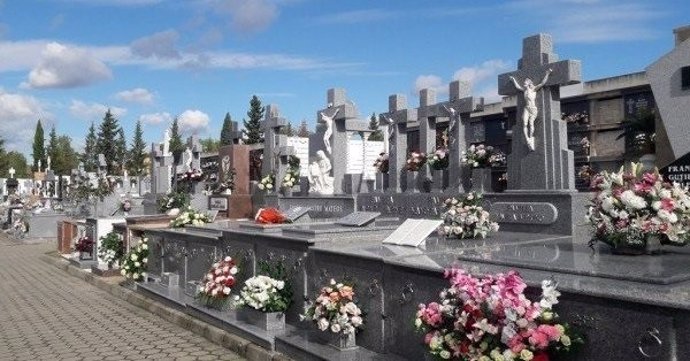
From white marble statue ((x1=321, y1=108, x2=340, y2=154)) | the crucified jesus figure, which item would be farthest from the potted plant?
white marble statue ((x1=321, y1=108, x2=340, y2=154))

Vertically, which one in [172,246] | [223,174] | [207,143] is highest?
[207,143]

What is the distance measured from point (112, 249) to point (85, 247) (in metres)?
2.07

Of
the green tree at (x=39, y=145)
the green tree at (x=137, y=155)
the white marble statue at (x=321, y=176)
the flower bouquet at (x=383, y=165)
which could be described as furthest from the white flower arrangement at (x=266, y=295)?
the green tree at (x=39, y=145)

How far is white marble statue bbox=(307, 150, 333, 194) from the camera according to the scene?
44.7 ft

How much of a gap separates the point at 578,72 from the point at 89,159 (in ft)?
246

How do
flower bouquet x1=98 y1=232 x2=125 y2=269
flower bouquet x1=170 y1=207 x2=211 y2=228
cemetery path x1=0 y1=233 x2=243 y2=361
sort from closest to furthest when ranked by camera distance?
cemetery path x1=0 y1=233 x2=243 y2=361 < flower bouquet x1=170 y1=207 x2=211 y2=228 < flower bouquet x1=98 y1=232 x2=125 y2=269

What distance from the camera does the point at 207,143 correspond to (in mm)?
86500

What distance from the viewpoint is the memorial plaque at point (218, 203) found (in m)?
16.9

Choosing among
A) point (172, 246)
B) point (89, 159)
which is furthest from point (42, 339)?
point (89, 159)

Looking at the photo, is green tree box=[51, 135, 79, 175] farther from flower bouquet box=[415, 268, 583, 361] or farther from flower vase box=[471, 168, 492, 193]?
flower bouquet box=[415, 268, 583, 361]

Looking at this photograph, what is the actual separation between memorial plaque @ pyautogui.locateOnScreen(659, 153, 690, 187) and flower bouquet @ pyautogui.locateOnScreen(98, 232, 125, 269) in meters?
10.1

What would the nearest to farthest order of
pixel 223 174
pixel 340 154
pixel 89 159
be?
pixel 340 154, pixel 223 174, pixel 89 159

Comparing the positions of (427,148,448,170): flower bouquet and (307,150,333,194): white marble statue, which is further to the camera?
(307,150,333,194): white marble statue

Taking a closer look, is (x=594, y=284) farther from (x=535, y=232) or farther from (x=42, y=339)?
(x=42, y=339)
